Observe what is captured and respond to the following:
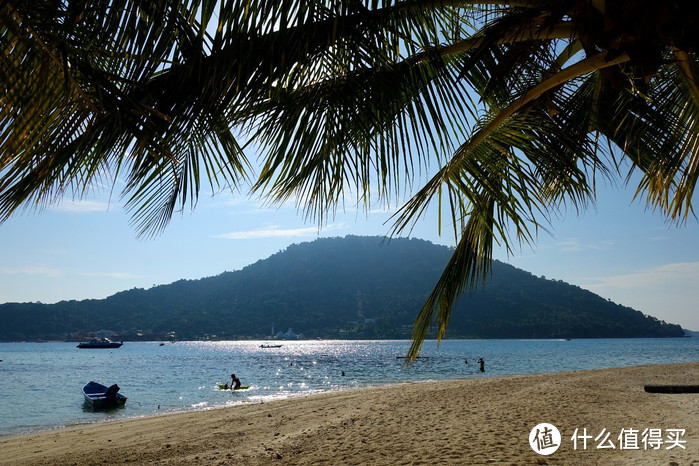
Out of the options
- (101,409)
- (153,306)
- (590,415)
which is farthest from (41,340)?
(590,415)

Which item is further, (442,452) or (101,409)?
(101,409)

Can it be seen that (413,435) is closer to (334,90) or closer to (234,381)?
(334,90)

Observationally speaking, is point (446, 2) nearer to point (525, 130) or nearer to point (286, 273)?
point (525, 130)

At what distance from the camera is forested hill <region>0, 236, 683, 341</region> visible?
109m

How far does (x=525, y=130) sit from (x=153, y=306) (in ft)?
417

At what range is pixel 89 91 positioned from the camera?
55.6 inches

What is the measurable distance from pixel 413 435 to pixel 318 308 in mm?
116830

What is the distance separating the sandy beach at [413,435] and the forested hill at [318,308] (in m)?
93.5

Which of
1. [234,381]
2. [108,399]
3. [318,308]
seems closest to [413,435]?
[108,399]

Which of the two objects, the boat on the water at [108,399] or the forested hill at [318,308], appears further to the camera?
the forested hill at [318,308]

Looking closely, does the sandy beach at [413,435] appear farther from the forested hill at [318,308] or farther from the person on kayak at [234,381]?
the forested hill at [318,308]

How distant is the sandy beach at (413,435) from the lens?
5566 mm

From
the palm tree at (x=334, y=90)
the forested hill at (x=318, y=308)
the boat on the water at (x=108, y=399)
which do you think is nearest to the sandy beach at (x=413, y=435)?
the palm tree at (x=334, y=90)

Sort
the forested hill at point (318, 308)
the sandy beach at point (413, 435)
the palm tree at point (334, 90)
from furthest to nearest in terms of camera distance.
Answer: the forested hill at point (318, 308) < the sandy beach at point (413, 435) < the palm tree at point (334, 90)
